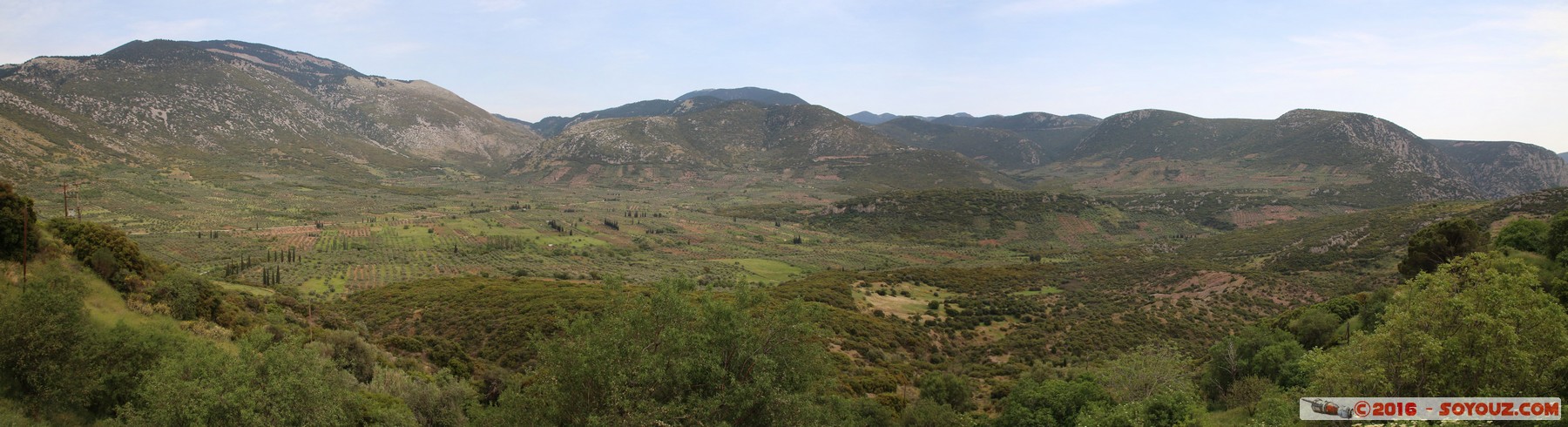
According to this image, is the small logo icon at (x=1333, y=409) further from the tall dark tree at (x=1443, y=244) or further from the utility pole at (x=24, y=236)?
the utility pole at (x=24, y=236)

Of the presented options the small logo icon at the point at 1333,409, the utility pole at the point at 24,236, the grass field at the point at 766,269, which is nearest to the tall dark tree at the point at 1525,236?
the small logo icon at the point at 1333,409

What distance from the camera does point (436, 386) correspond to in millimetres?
26484

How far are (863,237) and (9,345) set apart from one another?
13712 cm

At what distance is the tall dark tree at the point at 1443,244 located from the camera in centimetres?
3706

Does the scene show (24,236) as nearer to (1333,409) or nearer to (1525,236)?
(1333,409)

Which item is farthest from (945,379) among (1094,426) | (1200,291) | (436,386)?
(1200,291)

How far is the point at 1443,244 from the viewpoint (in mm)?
37688

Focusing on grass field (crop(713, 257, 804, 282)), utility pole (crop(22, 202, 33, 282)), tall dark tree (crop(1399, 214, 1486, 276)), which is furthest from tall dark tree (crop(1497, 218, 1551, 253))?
grass field (crop(713, 257, 804, 282))

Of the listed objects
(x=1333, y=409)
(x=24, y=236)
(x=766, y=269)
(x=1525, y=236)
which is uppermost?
(x=24, y=236)

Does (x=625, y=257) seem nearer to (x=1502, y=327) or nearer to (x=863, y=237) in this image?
(x=863, y=237)

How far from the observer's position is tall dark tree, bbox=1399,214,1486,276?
3706cm

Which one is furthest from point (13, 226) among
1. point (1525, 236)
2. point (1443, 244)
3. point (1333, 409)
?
point (1443, 244)

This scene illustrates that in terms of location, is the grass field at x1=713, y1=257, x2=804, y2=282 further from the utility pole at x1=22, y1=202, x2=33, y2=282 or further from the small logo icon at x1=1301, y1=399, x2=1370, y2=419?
the small logo icon at x1=1301, y1=399, x2=1370, y2=419

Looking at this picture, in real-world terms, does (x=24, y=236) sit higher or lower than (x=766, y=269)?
higher
